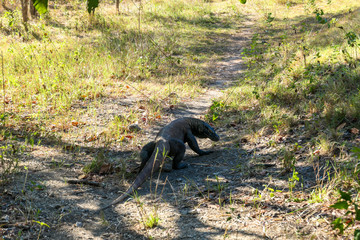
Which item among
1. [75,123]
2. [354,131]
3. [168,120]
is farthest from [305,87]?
[75,123]

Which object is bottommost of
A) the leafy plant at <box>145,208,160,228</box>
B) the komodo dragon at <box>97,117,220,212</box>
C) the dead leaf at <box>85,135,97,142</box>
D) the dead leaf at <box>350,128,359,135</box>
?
the dead leaf at <box>85,135,97,142</box>

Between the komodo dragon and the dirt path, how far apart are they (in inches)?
5.1

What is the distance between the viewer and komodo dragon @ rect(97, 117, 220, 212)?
3.88m

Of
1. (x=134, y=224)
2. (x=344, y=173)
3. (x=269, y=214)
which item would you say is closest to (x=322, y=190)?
(x=344, y=173)

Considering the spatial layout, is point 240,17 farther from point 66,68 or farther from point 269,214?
point 269,214

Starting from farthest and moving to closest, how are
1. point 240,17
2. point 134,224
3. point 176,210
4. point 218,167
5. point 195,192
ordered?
1. point 240,17
2. point 218,167
3. point 195,192
4. point 176,210
5. point 134,224

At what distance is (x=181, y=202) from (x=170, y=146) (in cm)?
107

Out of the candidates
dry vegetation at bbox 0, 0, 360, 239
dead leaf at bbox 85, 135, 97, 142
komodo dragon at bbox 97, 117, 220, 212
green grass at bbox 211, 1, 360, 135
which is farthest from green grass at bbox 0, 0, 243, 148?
green grass at bbox 211, 1, 360, 135

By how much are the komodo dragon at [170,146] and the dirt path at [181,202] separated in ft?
0.43

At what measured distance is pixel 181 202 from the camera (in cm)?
344

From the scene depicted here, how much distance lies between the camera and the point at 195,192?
3.60 m

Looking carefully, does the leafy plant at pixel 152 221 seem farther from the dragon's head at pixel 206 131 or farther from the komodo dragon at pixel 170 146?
the dragon's head at pixel 206 131

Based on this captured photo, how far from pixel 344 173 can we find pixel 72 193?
272 cm

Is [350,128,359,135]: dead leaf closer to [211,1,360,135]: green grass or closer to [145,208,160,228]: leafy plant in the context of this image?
[211,1,360,135]: green grass
